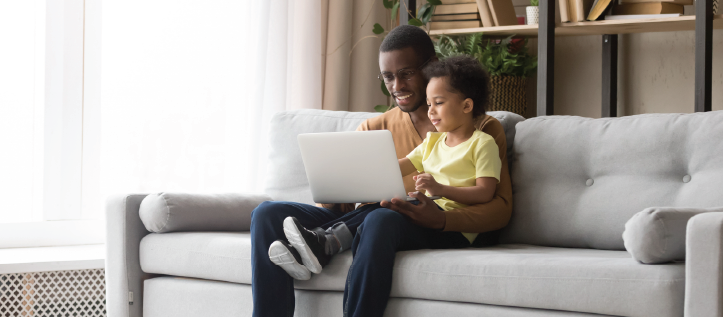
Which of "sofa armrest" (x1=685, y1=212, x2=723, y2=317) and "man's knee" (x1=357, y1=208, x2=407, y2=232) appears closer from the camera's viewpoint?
"sofa armrest" (x1=685, y1=212, x2=723, y2=317)

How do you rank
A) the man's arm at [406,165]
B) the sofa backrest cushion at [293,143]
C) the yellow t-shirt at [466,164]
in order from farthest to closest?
the sofa backrest cushion at [293,143]
the man's arm at [406,165]
the yellow t-shirt at [466,164]

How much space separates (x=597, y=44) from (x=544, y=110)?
2.24 ft

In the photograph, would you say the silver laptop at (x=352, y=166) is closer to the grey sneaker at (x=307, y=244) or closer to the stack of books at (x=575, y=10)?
the grey sneaker at (x=307, y=244)

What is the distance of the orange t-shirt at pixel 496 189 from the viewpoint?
5.34 feet

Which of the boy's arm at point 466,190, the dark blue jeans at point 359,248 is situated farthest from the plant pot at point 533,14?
the dark blue jeans at point 359,248

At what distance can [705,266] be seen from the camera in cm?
116

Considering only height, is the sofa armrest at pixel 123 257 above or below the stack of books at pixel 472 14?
below

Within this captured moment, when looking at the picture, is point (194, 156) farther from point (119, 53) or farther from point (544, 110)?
point (544, 110)

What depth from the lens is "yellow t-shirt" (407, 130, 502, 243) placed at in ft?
5.49

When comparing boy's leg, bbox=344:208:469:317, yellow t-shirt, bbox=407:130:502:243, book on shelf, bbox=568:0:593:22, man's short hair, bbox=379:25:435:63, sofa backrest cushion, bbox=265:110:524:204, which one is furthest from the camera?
book on shelf, bbox=568:0:593:22

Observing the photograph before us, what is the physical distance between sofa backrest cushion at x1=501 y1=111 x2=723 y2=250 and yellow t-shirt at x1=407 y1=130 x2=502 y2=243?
0.19m

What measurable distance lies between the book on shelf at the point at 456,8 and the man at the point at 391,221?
2.65ft

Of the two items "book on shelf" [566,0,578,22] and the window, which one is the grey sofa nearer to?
"book on shelf" [566,0,578,22]

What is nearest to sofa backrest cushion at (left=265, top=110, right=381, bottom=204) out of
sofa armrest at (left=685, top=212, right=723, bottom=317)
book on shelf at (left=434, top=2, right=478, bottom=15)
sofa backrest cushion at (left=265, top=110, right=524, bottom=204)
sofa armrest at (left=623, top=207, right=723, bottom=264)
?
sofa backrest cushion at (left=265, top=110, right=524, bottom=204)
